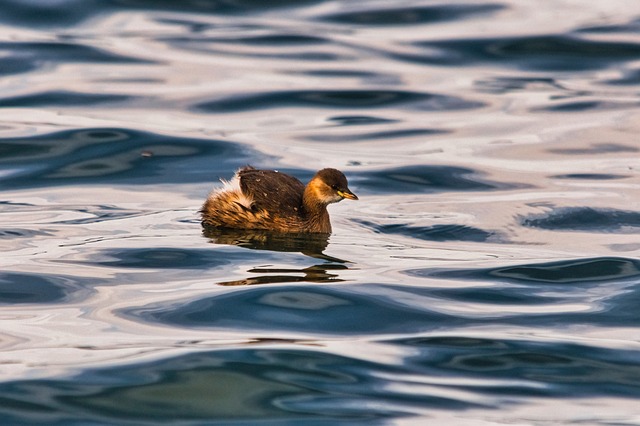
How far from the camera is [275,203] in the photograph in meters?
10.4

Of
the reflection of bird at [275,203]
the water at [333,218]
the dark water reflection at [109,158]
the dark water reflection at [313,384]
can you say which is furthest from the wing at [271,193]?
the dark water reflection at [313,384]

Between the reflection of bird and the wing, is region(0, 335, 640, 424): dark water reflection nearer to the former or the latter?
the reflection of bird

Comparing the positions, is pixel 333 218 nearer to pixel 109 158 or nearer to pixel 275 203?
pixel 275 203

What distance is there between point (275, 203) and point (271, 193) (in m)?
0.11

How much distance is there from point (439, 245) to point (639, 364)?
304cm

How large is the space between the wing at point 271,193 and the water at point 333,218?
25 centimetres

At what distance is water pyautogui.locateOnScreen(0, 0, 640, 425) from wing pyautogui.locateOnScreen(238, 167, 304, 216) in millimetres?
253

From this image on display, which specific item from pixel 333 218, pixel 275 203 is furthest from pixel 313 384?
pixel 333 218

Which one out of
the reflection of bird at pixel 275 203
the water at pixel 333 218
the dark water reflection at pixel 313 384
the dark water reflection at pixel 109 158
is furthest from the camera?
the dark water reflection at pixel 109 158

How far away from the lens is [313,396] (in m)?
6.70

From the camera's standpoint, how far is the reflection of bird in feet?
33.7

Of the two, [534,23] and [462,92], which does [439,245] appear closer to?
[462,92]

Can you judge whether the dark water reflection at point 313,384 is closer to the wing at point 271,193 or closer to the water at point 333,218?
the water at point 333,218

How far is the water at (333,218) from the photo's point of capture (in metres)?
6.82
